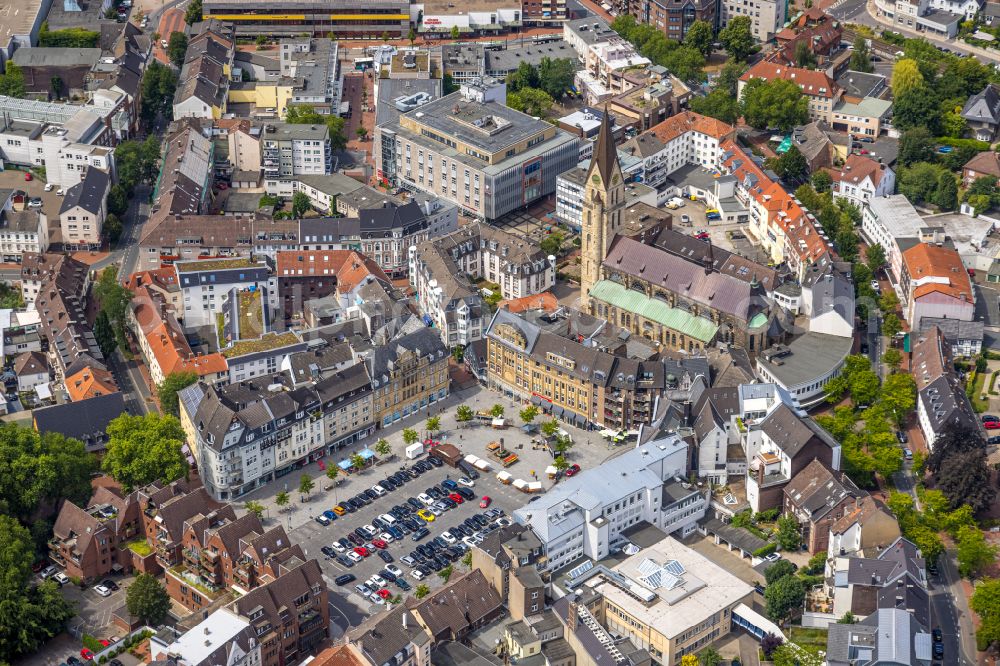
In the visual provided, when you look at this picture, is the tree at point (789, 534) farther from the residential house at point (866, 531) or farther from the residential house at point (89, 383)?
the residential house at point (89, 383)

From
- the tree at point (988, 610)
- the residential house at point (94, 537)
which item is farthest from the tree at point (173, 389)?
the tree at point (988, 610)

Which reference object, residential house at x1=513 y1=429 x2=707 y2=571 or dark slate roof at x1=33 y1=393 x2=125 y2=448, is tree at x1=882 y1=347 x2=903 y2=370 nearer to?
residential house at x1=513 y1=429 x2=707 y2=571

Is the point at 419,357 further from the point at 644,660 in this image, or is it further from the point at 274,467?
the point at 644,660

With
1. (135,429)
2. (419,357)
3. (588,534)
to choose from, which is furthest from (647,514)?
(135,429)

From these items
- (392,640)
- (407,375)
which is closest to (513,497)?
(407,375)

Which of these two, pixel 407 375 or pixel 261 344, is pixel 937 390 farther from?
pixel 261 344

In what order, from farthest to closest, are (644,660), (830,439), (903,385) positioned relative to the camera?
(903,385), (830,439), (644,660)
